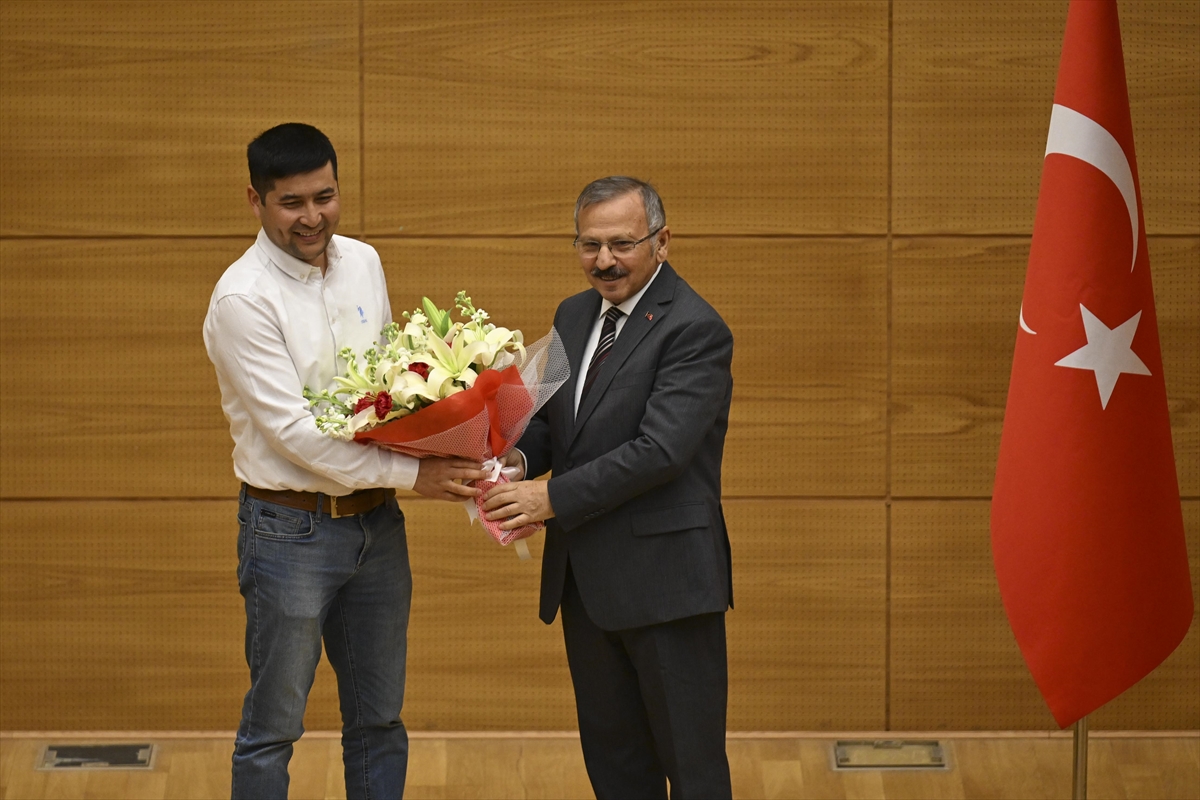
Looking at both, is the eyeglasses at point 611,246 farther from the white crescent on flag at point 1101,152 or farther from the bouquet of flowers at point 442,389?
the white crescent on flag at point 1101,152

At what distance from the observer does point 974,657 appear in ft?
12.9

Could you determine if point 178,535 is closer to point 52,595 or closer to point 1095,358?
point 52,595

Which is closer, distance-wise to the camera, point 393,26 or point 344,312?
point 344,312

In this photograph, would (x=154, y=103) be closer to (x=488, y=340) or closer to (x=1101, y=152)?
(x=488, y=340)

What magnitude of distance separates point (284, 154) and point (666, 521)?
3.53ft

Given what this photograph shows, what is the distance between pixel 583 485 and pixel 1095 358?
1.04 m

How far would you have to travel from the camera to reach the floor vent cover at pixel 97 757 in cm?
379

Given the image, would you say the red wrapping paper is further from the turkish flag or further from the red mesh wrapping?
the turkish flag

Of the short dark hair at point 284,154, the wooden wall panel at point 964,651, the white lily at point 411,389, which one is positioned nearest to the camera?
the white lily at point 411,389

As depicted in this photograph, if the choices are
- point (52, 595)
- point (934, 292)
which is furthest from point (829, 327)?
point (52, 595)

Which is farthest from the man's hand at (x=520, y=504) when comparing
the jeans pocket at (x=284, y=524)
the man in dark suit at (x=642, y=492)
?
the jeans pocket at (x=284, y=524)

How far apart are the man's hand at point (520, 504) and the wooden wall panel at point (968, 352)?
1.55 metres

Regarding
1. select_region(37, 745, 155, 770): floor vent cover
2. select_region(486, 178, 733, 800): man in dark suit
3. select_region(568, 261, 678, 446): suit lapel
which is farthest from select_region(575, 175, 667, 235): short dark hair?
select_region(37, 745, 155, 770): floor vent cover

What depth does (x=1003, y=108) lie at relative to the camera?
3.76 metres
